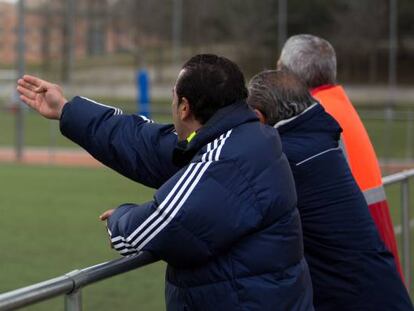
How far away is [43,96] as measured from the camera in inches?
128

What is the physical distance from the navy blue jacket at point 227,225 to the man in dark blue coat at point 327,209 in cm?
66

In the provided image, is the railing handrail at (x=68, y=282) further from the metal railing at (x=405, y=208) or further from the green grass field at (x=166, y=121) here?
the green grass field at (x=166, y=121)

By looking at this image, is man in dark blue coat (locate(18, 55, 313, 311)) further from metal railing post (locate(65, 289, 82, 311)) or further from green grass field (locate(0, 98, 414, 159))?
green grass field (locate(0, 98, 414, 159))

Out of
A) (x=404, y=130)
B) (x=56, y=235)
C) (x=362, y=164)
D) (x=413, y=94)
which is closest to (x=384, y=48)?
(x=413, y=94)

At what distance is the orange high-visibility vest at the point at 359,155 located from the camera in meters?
4.28

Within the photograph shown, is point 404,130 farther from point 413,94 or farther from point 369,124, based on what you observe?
point 413,94

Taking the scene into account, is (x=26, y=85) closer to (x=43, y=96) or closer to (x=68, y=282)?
(x=43, y=96)

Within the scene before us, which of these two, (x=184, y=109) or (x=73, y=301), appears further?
(x=184, y=109)

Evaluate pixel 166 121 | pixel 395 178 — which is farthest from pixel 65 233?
pixel 166 121

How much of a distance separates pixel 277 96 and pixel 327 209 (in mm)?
501

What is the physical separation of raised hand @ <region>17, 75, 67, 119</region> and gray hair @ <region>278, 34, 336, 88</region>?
148 centimetres

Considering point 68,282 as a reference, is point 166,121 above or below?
below

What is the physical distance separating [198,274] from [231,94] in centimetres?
57

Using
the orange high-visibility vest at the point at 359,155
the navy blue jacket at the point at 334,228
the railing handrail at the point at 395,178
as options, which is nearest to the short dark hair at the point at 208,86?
the navy blue jacket at the point at 334,228
